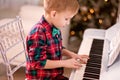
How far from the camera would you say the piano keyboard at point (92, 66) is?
1.31 metres

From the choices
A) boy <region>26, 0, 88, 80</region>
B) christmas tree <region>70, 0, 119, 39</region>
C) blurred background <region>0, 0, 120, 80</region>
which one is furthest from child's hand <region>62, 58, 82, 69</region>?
christmas tree <region>70, 0, 119, 39</region>

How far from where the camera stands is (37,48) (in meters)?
1.26

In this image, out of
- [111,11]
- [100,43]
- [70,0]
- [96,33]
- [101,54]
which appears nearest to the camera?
[70,0]

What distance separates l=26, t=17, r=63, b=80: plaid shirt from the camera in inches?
49.9

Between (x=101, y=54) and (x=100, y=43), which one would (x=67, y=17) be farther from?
(x=100, y=43)

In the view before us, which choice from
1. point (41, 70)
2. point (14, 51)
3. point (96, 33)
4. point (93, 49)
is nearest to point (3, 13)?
point (14, 51)

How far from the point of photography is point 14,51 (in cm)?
249

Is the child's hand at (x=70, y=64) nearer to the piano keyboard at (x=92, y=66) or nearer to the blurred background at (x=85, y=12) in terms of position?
the piano keyboard at (x=92, y=66)

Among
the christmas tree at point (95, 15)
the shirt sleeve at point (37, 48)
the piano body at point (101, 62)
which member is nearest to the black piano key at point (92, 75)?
the piano body at point (101, 62)

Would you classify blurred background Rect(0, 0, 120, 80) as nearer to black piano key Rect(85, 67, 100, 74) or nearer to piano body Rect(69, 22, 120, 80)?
piano body Rect(69, 22, 120, 80)

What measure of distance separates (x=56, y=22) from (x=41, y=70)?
0.92 feet

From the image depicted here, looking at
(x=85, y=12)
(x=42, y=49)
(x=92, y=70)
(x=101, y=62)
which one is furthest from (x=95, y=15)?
(x=42, y=49)

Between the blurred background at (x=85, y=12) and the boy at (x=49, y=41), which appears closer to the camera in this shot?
the boy at (x=49, y=41)

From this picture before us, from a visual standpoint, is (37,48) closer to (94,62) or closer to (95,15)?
(94,62)
